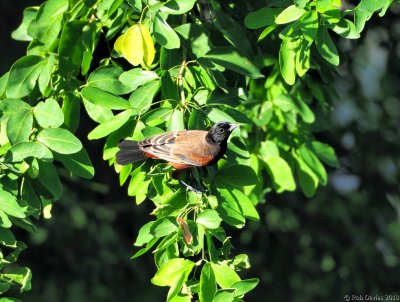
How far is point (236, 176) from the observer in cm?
318

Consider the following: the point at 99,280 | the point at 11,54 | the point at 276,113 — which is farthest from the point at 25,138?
the point at 99,280

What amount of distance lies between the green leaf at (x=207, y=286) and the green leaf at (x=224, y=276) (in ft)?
0.08

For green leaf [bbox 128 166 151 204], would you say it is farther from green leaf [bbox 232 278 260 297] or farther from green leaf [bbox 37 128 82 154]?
green leaf [bbox 232 278 260 297]

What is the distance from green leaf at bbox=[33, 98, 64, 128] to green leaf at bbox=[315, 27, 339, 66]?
3.13 ft

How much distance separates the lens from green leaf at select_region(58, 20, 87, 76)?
343 cm

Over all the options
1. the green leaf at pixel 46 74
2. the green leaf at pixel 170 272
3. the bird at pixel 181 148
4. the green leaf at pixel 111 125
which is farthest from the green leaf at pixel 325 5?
the green leaf at pixel 46 74

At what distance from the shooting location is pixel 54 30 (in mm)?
3607

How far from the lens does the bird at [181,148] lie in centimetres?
316

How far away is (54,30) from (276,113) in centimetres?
107

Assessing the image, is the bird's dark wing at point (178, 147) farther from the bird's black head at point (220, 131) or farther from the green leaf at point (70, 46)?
the green leaf at point (70, 46)

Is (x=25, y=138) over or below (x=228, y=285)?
over

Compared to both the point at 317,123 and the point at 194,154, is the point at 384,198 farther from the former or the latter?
the point at 194,154

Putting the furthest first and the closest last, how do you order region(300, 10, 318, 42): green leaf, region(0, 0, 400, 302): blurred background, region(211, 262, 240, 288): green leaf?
region(0, 0, 400, 302): blurred background → region(300, 10, 318, 42): green leaf → region(211, 262, 240, 288): green leaf

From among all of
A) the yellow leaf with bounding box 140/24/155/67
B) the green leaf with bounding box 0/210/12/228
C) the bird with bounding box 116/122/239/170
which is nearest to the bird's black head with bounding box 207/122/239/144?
the bird with bounding box 116/122/239/170
